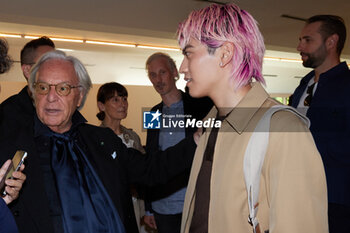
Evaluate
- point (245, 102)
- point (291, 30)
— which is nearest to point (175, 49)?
point (291, 30)

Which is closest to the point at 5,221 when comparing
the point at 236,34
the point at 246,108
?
the point at 246,108

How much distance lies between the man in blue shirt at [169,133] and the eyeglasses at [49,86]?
1.23m

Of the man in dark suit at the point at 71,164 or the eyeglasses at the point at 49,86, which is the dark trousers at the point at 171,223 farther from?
the eyeglasses at the point at 49,86

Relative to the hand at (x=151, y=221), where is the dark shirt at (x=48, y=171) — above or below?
above

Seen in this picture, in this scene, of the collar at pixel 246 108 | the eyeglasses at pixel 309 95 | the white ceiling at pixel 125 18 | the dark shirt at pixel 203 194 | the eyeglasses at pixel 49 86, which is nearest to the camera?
the collar at pixel 246 108

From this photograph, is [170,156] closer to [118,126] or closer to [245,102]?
[245,102]

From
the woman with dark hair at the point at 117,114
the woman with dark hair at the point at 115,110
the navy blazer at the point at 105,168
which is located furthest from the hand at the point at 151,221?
the navy blazer at the point at 105,168

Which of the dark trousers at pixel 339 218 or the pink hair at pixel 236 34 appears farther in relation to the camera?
the dark trousers at pixel 339 218

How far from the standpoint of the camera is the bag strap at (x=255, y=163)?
3.21 feet

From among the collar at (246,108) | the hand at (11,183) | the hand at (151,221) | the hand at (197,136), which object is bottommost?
the hand at (151,221)

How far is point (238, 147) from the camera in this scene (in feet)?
3.57

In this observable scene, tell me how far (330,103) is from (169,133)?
4.29 ft

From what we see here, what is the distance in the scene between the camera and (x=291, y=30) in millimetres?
6023

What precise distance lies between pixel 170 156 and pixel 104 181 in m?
0.40
